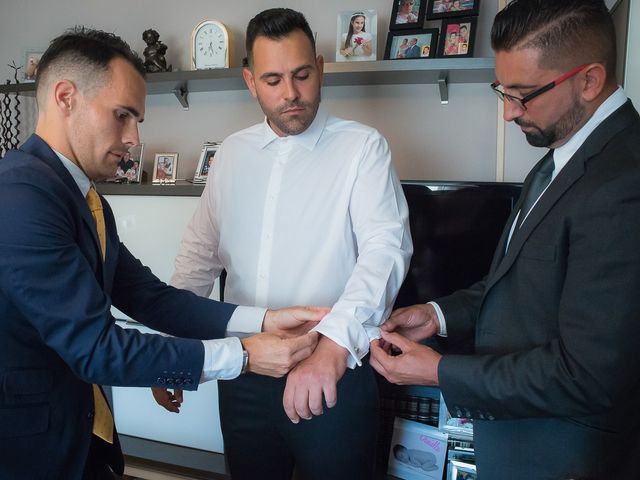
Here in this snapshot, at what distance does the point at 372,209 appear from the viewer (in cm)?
149

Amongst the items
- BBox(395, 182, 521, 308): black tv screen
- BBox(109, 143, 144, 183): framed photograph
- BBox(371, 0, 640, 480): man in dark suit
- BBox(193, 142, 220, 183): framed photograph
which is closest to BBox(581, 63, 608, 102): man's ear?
BBox(371, 0, 640, 480): man in dark suit

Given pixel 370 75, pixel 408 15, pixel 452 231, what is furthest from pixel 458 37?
pixel 452 231

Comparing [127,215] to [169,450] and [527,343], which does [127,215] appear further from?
[527,343]

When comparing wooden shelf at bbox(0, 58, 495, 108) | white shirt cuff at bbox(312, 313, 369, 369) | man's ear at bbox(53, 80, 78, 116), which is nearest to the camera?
man's ear at bbox(53, 80, 78, 116)

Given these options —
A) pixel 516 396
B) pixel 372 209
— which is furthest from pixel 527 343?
pixel 372 209

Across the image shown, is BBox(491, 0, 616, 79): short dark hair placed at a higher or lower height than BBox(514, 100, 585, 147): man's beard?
higher

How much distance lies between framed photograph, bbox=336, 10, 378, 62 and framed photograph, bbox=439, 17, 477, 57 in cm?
31

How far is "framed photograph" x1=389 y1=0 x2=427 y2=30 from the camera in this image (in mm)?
2453

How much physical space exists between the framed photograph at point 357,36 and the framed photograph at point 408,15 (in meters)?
0.09

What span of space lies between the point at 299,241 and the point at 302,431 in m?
0.52

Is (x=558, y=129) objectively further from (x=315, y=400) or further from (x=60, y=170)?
→ (x=60, y=170)

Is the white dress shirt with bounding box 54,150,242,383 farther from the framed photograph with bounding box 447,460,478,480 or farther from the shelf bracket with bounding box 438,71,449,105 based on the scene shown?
the shelf bracket with bounding box 438,71,449,105

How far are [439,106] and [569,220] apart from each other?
1.73 m

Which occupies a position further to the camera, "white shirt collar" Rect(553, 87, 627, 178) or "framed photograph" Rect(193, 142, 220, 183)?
"framed photograph" Rect(193, 142, 220, 183)
